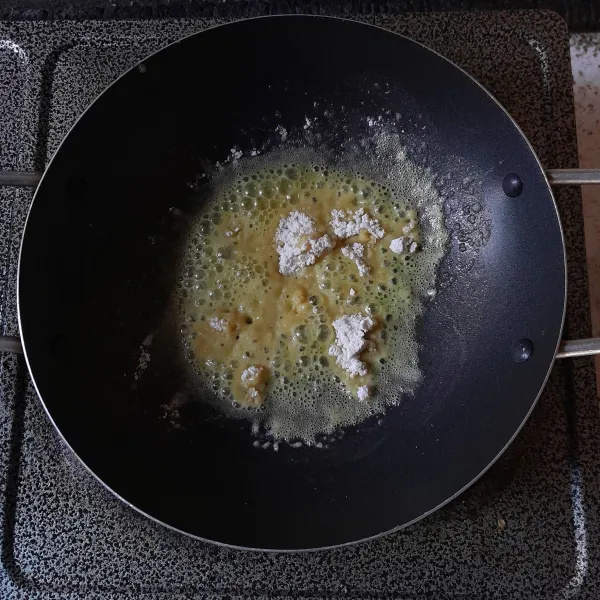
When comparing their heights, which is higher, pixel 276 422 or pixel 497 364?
pixel 497 364

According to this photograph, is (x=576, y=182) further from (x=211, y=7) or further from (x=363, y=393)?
(x=211, y=7)

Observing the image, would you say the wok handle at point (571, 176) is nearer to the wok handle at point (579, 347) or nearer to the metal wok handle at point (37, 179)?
the metal wok handle at point (37, 179)

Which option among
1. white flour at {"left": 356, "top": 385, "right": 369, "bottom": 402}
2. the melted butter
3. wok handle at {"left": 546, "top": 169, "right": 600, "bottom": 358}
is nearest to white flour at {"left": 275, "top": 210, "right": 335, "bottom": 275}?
the melted butter

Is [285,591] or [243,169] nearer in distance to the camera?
[285,591]

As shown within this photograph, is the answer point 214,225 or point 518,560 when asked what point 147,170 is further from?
point 518,560

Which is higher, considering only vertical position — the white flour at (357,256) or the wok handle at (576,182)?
the wok handle at (576,182)

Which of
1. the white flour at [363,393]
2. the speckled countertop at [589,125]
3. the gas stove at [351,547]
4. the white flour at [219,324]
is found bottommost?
the gas stove at [351,547]

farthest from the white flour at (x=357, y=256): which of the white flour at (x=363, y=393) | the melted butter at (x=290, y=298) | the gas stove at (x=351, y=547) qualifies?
the gas stove at (x=351, y=547)

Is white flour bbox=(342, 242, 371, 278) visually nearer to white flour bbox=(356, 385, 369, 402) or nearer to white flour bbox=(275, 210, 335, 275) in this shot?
white flour bbox=(275, 210, 335, 275)

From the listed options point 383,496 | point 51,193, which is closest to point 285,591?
point 383,496
